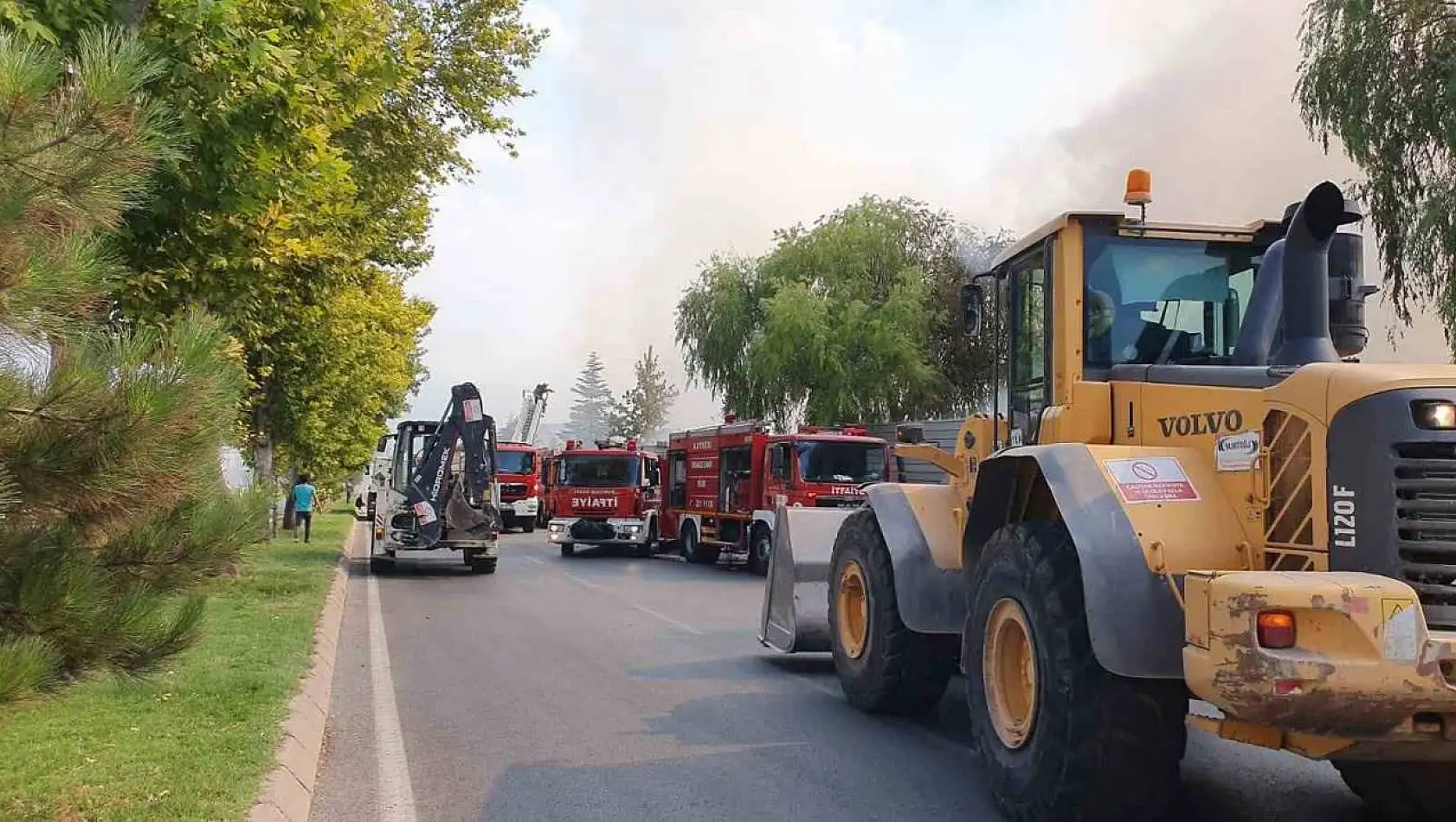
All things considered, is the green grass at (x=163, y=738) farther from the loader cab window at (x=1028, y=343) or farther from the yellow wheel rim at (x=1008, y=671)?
the loader cab window at (x=1028, y=343)

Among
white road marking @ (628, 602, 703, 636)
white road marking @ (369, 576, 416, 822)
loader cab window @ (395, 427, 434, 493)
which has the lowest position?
white road marking @ (369, 576, 416, 822)

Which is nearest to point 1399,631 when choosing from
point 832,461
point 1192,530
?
point 1192,530

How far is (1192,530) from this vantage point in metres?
5.12

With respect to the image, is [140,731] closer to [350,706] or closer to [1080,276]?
[350,706]

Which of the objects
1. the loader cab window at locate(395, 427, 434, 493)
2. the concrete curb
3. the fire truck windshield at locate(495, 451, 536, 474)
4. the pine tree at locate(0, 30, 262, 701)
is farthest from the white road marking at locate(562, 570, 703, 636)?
the fire truck windshield at locate(495, 451, 536, 474)

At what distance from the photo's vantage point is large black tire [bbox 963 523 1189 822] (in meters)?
5.14

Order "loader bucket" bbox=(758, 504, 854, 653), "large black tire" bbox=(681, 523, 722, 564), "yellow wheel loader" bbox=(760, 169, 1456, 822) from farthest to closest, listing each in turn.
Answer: "large black tire" bbox=(681, 523, 722, 564), "loader bucket" bbox=(758, 504, 854, 653), "yellow wheel loader" bbox=(760, 169, 1456, 822)

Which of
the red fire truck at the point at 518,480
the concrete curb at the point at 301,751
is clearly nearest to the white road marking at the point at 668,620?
the concrete curb at the point at 301,751

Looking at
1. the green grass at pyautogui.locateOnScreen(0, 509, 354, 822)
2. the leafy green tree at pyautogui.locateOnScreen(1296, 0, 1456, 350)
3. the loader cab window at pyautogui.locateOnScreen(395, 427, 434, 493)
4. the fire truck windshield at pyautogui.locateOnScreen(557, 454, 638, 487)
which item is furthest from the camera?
the fire truck windshield at pyautogui.locateOnScreen(557, 454, 638, 487)

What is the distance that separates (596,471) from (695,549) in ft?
12.6

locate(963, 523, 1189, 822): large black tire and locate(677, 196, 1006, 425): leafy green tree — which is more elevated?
locate(677, 196, 1006, 425): leafy green tree

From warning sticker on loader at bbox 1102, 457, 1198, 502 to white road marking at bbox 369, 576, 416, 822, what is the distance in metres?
3.83

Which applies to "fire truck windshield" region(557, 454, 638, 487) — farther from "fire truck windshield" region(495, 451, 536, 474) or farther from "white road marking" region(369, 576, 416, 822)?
"white road marking" region(369, 576, 416, 822)

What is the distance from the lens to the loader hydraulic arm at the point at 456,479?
21.2 metres
